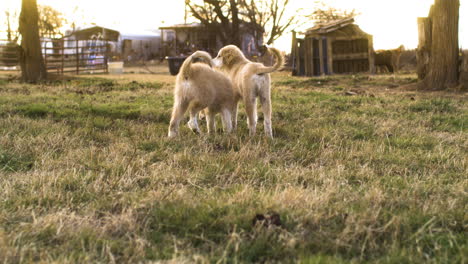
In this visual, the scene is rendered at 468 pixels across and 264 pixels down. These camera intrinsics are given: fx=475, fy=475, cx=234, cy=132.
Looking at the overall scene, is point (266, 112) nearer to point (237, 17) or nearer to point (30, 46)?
point (30, 46)

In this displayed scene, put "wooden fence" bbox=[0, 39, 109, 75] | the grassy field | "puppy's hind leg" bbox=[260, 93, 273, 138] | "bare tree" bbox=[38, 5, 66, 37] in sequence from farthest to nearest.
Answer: "bare tree" bbox=[38, 5, 66, 37] → "wooden fence" bbox=[0, 39, 109, 75] → "puppy's hind leg" bbox=[260, 93, 273, 138] → the grassy field

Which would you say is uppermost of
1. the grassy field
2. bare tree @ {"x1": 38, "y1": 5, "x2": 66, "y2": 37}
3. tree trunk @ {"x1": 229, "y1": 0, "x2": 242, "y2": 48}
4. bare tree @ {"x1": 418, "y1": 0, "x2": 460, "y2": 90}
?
bare tree @ {"x1": 38, "y1": 5, "x2": 66, "y2": 37}

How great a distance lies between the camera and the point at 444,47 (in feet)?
38.9

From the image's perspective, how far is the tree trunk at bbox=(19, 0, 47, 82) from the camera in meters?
16.5

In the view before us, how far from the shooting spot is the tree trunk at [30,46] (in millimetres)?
16469

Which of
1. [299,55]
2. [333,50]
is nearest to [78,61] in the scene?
[299,55]

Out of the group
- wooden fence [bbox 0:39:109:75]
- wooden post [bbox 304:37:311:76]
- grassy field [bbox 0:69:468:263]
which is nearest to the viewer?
grassy field [bbox 0:69:468:263]

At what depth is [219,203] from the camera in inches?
132

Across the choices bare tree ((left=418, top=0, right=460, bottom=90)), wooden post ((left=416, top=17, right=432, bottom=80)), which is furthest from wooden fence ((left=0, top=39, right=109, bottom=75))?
bare tree ((left=418, top=0, right=460, bottom=90))

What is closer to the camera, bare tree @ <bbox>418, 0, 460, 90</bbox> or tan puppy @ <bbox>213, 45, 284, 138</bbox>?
tan puppy @ <bbox>213, 45, 284, 138</bbox>

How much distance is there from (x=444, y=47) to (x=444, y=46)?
25 millimetres

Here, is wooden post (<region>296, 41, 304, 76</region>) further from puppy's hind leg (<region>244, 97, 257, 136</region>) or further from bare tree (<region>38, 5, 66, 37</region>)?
bare tree (<region>38, 5, 66, 37</region>)

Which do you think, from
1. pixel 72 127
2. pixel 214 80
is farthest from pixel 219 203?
pixel 72 127

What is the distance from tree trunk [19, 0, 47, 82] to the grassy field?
10.4m
